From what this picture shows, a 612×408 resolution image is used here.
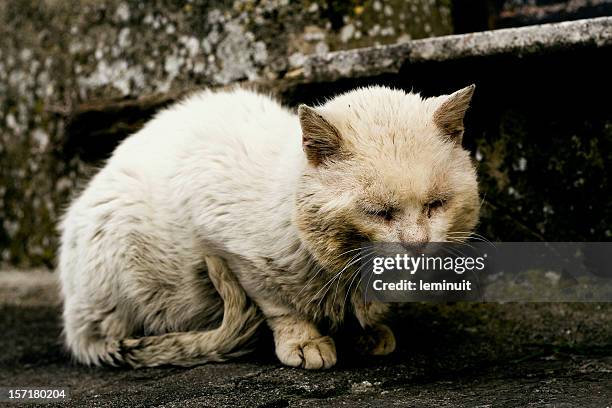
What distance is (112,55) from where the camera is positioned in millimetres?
4258

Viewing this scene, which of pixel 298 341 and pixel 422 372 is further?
pixel 298 341

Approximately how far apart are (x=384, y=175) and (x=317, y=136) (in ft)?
0.90

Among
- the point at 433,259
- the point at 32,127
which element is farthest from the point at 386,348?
the point at 32,127

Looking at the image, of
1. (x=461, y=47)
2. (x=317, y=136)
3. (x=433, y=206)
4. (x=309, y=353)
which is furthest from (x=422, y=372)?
(x=461, y=47)

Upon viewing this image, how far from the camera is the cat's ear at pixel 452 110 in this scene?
2531 mm

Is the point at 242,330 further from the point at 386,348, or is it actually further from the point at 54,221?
the point at 54,221

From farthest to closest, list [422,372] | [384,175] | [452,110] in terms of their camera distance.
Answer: [422,372] < [452,110] < [384,175]

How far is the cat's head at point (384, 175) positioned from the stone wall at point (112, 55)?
1.31m

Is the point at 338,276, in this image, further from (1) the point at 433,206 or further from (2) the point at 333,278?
(1) the point at 433,206

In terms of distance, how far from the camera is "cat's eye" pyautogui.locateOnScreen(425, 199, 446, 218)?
2462 millimetres

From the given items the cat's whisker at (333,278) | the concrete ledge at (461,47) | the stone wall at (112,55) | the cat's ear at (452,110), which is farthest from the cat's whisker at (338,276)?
the stone wall at (112,55)

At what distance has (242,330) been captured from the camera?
9.62ft

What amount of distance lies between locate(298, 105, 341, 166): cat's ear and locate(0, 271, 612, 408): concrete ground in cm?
82

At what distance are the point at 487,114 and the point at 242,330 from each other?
5.01ft
